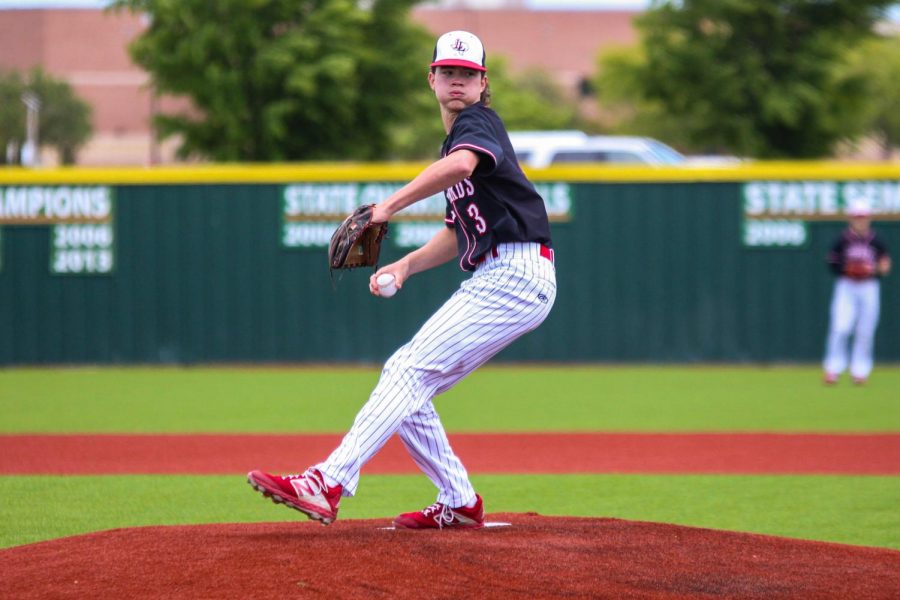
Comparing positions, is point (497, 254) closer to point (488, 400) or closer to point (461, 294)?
point (461, 294)

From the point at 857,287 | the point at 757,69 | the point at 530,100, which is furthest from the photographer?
the point at 530,100

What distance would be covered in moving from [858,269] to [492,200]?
32.4 ft

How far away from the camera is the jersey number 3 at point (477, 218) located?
5.16 m

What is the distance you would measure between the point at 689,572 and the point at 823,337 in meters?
12.9

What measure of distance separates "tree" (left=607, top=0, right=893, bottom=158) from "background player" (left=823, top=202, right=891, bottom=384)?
15.8 metres

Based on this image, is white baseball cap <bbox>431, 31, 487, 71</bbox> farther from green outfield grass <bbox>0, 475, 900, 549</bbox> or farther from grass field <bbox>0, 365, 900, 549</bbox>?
grass field <bbox>0, 365, 900, 549</bbox>

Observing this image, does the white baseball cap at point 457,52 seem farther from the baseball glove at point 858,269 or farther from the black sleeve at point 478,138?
the baseball glove at point 858,269

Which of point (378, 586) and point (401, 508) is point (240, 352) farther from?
point (378, 586)

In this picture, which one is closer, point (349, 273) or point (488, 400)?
point (488, 400)

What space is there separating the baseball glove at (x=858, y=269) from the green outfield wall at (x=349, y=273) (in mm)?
2676

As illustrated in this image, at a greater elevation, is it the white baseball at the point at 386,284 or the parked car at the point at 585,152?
the parked car at the point at 585,152

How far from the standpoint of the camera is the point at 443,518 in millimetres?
5418

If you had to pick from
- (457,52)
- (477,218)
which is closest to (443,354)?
(477,218)

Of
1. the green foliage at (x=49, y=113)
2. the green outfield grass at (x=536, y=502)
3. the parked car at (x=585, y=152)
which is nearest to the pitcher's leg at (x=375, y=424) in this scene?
the green outfield grass at (x=536, y=502)
